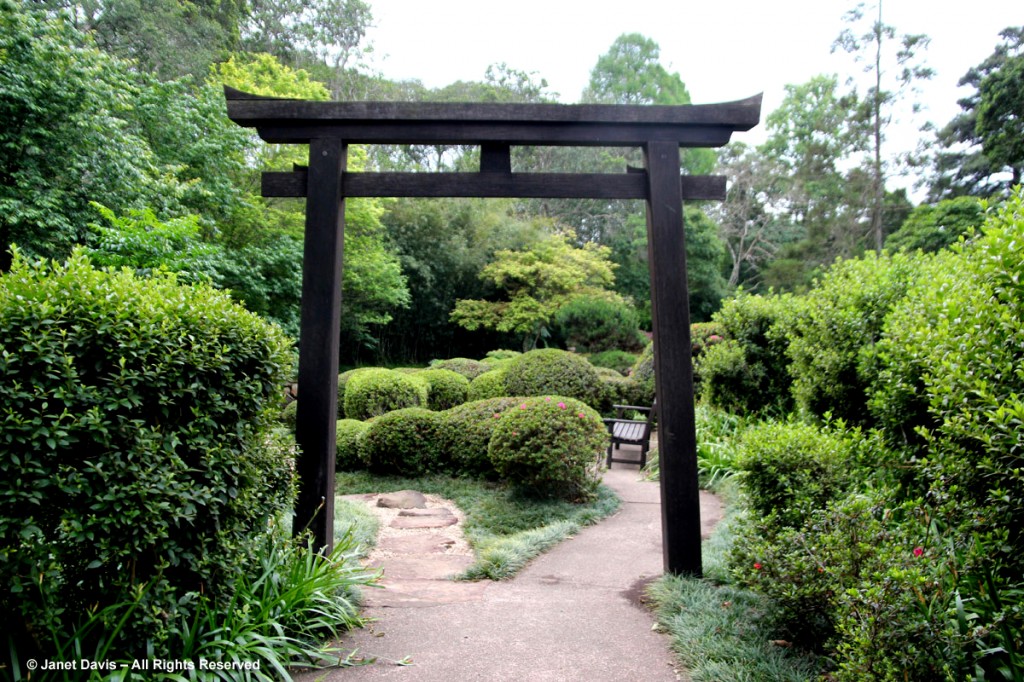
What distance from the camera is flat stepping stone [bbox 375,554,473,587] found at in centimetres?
441

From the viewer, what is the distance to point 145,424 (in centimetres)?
247

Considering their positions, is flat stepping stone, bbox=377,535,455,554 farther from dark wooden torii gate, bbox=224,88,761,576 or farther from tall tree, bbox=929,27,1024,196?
tall tree, bbox=929,27,1024,196

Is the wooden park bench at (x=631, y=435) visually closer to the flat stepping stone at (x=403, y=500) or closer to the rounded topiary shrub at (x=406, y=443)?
the rounded topiary shrub at (x=406, y=443)

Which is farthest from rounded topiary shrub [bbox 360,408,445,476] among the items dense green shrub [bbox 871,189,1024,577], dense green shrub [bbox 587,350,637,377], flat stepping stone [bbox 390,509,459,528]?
dense green shrub [bbox 587,350,637,377]

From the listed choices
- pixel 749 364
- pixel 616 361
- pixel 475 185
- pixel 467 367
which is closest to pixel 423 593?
pixel 475 185

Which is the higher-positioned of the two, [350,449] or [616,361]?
[616,361]

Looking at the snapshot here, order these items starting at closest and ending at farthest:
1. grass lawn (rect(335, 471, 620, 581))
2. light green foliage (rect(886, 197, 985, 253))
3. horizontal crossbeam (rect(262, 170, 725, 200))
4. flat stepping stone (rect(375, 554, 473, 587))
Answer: horizontal crossbeam (rect(262, 170, 725, 200)), flat stepping stone (rect(375, 554, 473, 587)), grass lawn (rect(335, 471, 620, 581)), light green foliage (rect(886, 197, 985, 253))

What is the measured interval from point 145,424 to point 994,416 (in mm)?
3064

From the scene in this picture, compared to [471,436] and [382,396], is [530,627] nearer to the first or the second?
[471,436]

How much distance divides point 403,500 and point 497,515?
1.18m

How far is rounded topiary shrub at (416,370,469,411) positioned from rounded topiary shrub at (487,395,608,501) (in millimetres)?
4142

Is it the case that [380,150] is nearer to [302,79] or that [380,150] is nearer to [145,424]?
[302,79]

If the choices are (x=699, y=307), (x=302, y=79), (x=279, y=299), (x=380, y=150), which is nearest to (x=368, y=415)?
(x=279, y=299)

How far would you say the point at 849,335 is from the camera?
4.54m
